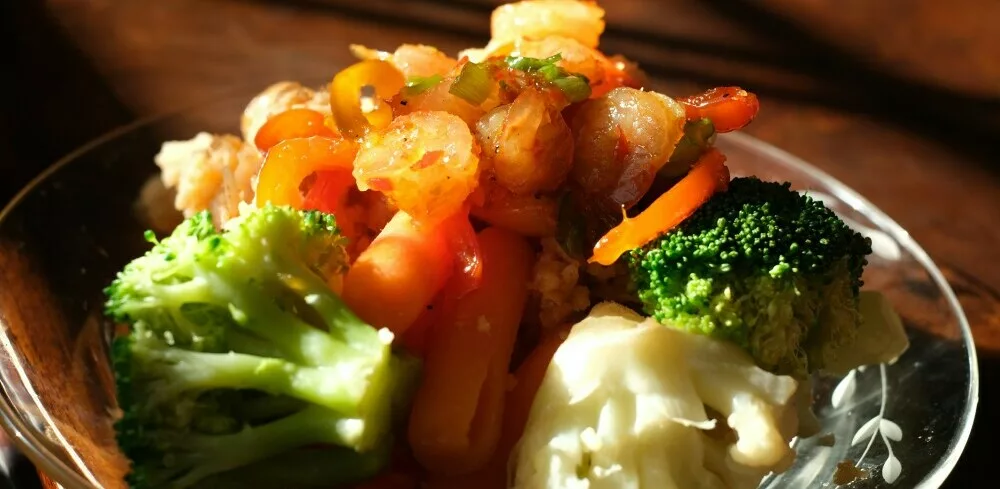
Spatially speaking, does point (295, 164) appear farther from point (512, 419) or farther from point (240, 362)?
point (512, 419)

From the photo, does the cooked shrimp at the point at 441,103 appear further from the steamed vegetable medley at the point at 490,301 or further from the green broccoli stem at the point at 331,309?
the green broccoli stem at the point at 331,309

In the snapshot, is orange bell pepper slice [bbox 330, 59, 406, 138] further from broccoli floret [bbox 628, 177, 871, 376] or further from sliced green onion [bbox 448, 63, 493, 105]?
broccoli floret [bbox 628, 177, 871, 376]

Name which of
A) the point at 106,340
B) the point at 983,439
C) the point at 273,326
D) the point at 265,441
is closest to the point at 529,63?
the point at 273,326

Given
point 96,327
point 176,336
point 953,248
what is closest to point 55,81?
point 96,327

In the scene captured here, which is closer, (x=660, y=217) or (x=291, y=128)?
(x=660, y=217)

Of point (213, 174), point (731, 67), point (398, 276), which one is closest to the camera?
point (398, 276)

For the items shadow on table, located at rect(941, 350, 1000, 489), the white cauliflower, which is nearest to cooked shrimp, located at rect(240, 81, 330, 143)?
the white cauliflower

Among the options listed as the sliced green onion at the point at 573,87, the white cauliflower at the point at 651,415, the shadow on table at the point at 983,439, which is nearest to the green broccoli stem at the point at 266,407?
the white cauliflower at the point at 651,415
